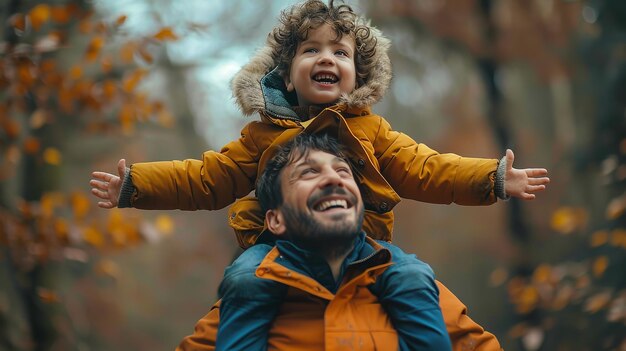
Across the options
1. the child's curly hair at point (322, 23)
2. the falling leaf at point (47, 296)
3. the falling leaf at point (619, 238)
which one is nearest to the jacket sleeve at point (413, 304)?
the child's curly hair at point (322, 23)

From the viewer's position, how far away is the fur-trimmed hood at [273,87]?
3432mm

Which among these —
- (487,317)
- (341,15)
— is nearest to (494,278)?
(487,317)

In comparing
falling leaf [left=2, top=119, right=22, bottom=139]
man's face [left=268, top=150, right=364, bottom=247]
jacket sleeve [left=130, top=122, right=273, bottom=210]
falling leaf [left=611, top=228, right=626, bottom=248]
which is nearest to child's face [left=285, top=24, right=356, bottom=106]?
jacket sleeve [left=130, top=122, right=273, bottom=210]

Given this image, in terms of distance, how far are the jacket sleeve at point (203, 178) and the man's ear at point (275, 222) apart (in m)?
0.31

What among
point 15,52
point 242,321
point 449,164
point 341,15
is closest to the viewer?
point 242,321

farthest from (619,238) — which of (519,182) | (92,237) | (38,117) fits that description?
(519,182)

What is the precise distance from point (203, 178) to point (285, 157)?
368mm

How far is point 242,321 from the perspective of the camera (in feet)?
9.67

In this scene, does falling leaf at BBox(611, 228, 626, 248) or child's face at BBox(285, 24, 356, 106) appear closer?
child's face at BBox(285, 24, 356, 106)

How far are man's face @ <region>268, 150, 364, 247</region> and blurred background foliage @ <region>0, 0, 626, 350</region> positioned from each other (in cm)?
451

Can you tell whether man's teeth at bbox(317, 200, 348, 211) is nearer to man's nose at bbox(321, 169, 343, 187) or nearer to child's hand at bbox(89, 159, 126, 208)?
man's nose at bbox(321, 169, 343, 187)

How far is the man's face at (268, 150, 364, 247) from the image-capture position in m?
3.02

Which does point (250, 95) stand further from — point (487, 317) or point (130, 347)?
point (130, 347)

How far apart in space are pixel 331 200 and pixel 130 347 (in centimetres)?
1273
